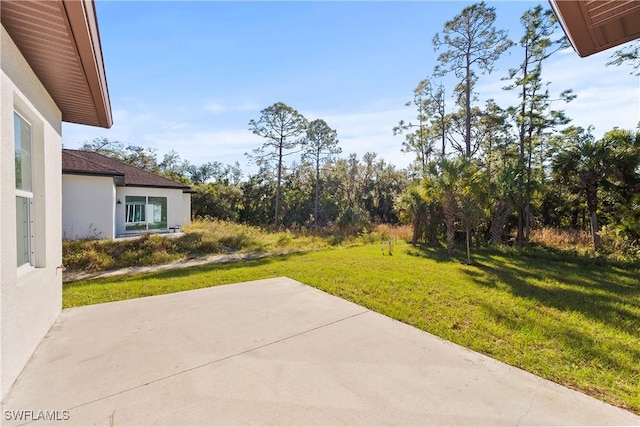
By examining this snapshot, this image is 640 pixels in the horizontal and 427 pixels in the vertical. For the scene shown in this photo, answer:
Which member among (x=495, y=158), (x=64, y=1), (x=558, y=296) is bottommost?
(x=558, y=296)

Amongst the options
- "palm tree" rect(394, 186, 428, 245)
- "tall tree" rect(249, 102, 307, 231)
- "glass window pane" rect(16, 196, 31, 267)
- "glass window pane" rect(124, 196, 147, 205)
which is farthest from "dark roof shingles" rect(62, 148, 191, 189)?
"palm tree" rect(394, 186, 428, 245)

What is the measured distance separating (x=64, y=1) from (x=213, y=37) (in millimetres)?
4612

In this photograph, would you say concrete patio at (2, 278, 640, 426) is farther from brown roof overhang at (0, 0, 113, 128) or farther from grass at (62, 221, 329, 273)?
grass at (62, 221, 329, 273)

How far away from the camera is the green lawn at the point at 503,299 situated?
3.24 meters

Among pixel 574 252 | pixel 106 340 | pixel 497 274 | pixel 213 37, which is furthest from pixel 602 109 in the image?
pixel 106 340

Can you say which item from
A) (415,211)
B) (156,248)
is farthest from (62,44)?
(415,211)

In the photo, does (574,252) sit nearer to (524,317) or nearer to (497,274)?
(497,274)

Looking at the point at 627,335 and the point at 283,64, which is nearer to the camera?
the point at 627,335

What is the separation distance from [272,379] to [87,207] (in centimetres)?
1319

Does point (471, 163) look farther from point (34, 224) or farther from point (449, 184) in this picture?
point (34, 224)

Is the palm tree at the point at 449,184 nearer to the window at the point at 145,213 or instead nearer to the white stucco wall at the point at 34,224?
the white stucco wall at the point at 34,224

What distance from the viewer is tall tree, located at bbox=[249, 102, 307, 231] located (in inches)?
810

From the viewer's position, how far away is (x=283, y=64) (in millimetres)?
8195

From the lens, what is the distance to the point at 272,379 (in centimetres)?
267
